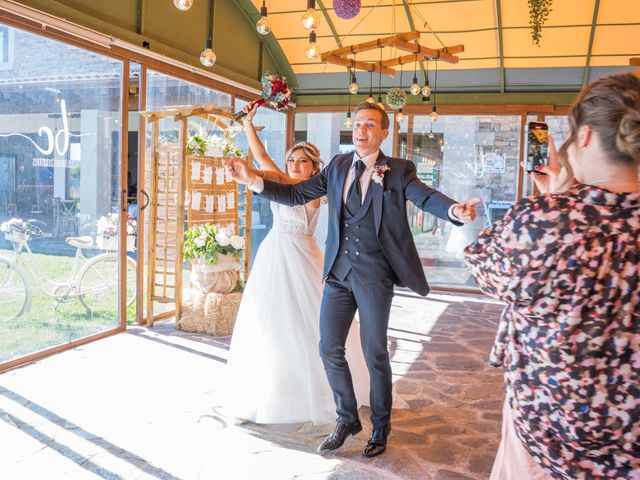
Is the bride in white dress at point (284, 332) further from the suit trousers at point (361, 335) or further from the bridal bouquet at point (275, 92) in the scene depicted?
the suit trousers at point (361, 335)

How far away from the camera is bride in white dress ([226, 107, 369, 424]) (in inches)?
160

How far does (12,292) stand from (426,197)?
Answer: 12.3 feet

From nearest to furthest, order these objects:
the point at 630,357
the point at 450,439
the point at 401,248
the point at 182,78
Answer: the point at 630,357
the point at 401,248
the point at 450,439
the point at 182,78

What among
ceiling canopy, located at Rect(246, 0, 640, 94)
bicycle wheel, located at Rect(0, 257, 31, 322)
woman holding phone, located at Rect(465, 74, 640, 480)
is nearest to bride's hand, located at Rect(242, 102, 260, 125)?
bicycle wheel, located at Rect(0, 257, 31, 322)

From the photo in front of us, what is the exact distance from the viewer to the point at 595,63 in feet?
30.1

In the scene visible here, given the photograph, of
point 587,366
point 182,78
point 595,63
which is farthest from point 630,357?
point 595,63

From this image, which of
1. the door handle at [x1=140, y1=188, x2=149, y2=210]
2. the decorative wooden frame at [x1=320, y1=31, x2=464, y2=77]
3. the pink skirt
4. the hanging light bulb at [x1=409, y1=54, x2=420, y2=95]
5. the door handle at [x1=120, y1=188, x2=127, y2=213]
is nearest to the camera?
the pink skirt

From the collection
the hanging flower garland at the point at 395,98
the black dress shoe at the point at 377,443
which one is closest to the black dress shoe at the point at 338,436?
the black dress shoe at the point at 377,443

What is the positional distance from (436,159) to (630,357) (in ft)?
29.5

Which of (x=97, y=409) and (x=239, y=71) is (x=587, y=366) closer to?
(x=97, y=409)

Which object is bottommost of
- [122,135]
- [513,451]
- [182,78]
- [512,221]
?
[513,451]

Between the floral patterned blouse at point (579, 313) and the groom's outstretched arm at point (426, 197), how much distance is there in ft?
4.20

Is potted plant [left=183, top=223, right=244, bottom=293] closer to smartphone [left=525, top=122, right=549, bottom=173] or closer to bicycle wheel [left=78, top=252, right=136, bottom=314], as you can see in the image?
bicycle wheel [left=78, top=252, right=136, bottom=314]

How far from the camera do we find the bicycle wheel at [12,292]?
5.11 meters
